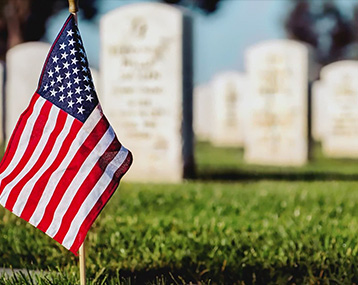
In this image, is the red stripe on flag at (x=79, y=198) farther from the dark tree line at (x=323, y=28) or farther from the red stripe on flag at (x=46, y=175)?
the dark tree line at (x=323, y=28)

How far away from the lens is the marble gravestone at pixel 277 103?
13484 millimetres

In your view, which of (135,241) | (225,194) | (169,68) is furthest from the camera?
(169,68)

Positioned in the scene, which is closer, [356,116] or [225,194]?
Result: [225,194]

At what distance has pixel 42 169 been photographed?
381 centimetres

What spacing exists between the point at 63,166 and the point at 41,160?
0.13 metres

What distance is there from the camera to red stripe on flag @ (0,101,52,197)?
12.6 ft

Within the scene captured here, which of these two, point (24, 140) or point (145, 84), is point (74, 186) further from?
point (145, 84)

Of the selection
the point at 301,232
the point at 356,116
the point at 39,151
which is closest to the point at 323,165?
the point at 356,116

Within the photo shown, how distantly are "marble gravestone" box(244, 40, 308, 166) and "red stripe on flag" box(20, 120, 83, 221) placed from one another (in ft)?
32.9

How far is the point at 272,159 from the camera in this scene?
45.7 ft

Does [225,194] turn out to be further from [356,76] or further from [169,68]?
[356,76]

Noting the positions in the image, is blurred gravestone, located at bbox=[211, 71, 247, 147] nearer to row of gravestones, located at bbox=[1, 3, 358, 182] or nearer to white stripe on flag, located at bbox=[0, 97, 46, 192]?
row of gravestones, located at bbox=[1, 3, 358, 182]

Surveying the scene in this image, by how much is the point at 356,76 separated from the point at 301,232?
1157cm

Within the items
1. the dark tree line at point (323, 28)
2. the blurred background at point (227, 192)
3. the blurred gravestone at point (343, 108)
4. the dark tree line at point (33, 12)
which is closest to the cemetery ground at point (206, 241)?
the blurred background at point (227, 192)
